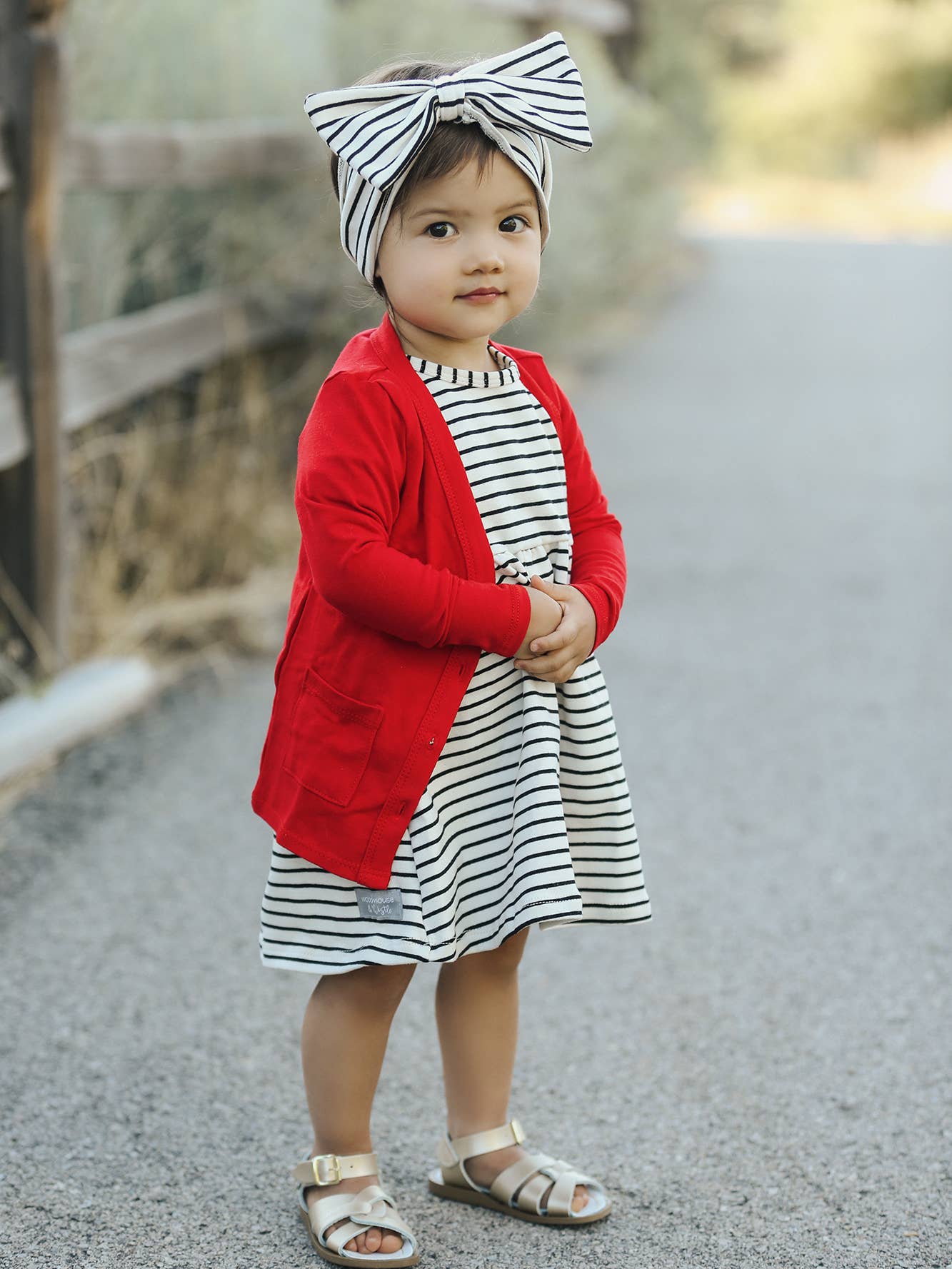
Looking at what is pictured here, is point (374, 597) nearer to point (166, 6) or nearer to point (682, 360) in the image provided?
point (166, 6)

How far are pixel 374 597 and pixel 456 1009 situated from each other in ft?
2.13

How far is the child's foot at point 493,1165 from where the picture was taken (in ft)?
6.96

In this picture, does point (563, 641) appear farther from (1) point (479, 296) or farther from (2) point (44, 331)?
Result: (2) point (44, 331)

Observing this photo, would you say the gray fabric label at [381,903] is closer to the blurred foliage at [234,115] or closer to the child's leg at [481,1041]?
the child's leg at [481,1041]

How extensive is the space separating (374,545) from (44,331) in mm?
2330

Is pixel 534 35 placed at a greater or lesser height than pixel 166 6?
greater

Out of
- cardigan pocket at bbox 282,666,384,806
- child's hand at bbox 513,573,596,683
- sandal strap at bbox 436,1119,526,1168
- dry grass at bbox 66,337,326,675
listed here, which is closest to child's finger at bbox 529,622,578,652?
child's hand at bbox 513,573,596,683

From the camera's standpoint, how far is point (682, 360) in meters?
10.3

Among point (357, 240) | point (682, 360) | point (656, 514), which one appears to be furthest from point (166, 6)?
point (682, 360)

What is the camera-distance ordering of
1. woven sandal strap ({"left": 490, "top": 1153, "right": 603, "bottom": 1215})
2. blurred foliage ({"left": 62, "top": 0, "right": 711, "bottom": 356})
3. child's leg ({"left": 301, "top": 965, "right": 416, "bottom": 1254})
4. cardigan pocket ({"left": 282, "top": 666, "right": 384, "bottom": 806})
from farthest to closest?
blurred foliage ({"left": 62, "top": 0, "right": 711, "bottom": 356}) < woven sandal strap ({"left": 490, "top": 1153, "right": 603, "bottom": 1215}) < child's leg ({"left": 301, "top": 965, "right": 416, "bottom": 1254}) < cardigan pocket ({"left": 282, "top": 666, "right": 384, "bottom": 806})

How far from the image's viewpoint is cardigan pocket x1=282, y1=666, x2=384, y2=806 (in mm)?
1850

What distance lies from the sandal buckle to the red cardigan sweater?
44 centimetres

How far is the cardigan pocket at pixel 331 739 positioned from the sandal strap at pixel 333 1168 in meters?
0.53

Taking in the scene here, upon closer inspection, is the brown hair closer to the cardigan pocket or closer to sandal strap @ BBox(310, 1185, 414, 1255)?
the cardigan pocket
